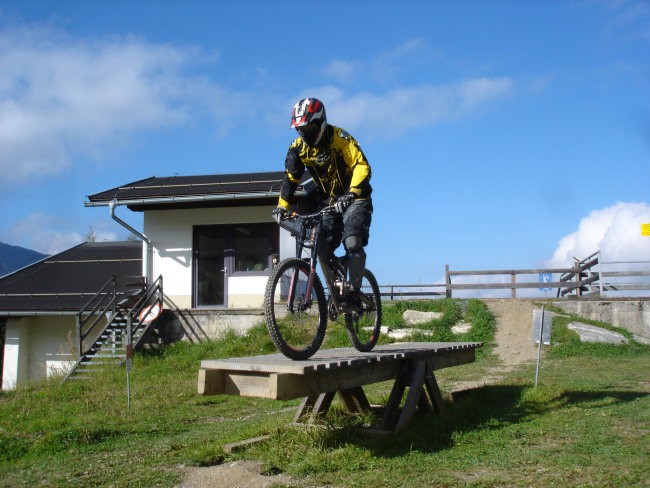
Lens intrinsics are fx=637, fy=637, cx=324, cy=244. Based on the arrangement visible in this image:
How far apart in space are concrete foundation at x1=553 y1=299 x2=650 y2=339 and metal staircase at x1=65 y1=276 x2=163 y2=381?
1181 centimetres

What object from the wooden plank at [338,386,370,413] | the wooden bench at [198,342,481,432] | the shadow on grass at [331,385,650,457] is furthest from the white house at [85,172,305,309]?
the wooden bench at [198,342,481,432]

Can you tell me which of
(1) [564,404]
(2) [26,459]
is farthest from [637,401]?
(2) [26,459]

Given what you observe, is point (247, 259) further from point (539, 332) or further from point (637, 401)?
point (637, 401)

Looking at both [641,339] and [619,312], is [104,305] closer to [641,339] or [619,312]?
[619,312]

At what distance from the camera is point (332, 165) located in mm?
6320

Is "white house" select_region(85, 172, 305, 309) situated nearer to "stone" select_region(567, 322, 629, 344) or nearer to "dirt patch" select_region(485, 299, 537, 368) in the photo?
"dirt patch" select_region(485, 299, 537, 368)

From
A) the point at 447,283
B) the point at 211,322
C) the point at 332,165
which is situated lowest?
the point at 211,322

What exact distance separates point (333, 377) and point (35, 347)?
16.3 m

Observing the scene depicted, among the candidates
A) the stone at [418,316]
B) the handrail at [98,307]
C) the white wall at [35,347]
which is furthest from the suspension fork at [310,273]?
the white wall at [35,347]

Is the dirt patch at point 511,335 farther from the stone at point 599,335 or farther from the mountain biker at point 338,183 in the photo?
the mountain biker at point 338,183

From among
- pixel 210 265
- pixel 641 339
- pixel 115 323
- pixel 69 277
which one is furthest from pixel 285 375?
pixel 69 277

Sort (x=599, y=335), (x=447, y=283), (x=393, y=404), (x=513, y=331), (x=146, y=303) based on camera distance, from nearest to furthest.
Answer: (x=393, y=404) < (x=599, y=335) < (x=513, y=331) < (x=146, y=303) < (x=447, y=283)

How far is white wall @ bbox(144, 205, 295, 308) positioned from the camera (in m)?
18.1

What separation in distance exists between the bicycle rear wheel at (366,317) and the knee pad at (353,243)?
63cm
